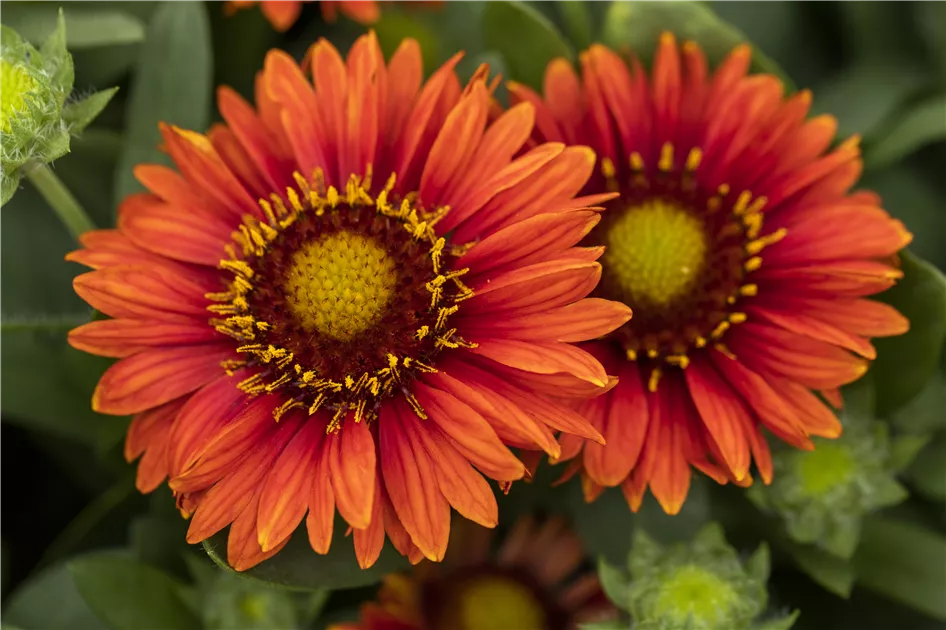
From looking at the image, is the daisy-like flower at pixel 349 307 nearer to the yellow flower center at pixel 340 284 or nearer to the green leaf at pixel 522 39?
the yellow flower center at pixel 340 284

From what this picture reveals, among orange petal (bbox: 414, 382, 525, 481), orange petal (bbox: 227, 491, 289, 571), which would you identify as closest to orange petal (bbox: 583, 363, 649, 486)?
orange petal (bbox: 414, 382, 525, 481)

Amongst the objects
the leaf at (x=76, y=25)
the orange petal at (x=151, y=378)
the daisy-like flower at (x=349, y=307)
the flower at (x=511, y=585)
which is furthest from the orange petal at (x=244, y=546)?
the leaf at (x=76, y=25)

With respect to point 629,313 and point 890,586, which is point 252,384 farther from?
point 890,586

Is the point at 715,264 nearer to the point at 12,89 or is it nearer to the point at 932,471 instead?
the point at 932,471

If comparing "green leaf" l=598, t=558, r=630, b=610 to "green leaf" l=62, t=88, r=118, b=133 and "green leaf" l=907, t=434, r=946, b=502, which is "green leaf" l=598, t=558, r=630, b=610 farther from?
"green leaf" l=62, t=88, r=118, b=133

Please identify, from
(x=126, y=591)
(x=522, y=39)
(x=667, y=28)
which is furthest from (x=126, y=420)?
(x=667, y=28)
